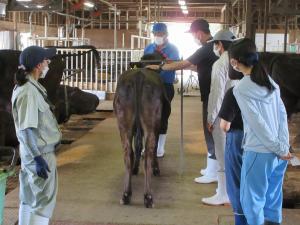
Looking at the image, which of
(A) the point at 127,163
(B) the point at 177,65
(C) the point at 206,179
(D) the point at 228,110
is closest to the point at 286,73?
(C) the point at 206,179

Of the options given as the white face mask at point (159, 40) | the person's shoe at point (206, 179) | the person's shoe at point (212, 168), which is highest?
the white face mask at point (159, 40)

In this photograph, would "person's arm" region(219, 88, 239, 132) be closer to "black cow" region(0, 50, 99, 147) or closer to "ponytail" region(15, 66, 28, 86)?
"ponytail" region(15, 66, 28, 86)

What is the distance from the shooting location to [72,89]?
37.4 feet

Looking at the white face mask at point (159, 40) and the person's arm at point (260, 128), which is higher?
the white face mask at point (159, 40)

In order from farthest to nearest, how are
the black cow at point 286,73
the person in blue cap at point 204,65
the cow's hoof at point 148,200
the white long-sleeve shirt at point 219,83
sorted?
1. the black cow at point 286,73
2. the person in blue cap at point 204,65
3. the cow's hoof at point 148,200
4. the white long-sleeve shirt at point 219,83

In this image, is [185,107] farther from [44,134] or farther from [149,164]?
[44,134]

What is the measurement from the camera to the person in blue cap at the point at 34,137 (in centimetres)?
322

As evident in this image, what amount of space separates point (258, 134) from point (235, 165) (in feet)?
1.58

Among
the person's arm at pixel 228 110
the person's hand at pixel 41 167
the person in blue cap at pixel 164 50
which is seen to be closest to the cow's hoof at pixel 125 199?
the person's hand at pixel 41 167

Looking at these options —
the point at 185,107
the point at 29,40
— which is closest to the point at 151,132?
the point at 185,107

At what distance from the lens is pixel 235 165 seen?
3543 mm

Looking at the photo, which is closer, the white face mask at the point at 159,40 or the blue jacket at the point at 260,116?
the blue jacket at the point at 260,116

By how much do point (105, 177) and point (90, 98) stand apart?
607 cm

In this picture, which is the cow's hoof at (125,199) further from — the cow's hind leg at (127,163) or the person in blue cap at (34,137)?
the person in blue cap at (34,137)
